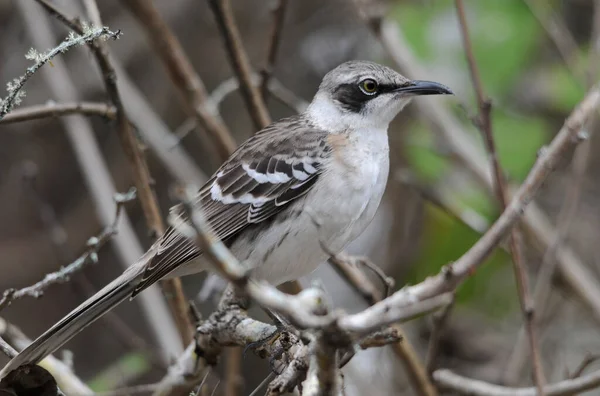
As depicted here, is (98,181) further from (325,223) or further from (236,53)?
(325,223)

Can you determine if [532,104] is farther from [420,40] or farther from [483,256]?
[483,256]

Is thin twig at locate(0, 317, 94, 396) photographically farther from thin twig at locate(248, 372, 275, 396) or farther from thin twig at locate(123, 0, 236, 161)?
thin twig at locate(123, 0, 236, 161)

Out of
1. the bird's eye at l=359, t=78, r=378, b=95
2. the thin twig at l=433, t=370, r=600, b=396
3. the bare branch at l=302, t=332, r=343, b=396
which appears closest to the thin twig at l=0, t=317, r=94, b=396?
the thin twig at l=433, t=370, r=600, b=396

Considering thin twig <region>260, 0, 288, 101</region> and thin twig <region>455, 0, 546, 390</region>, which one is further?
thin twig <region>260, 0, 288, 101</region>

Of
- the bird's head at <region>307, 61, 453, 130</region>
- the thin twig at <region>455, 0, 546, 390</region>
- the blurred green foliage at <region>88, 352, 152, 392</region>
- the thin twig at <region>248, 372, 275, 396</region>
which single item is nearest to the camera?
the thin twig at <region>248, 372, 275, 396</region>

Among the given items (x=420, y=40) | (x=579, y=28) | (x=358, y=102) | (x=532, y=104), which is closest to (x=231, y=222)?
(x=358, y=102)

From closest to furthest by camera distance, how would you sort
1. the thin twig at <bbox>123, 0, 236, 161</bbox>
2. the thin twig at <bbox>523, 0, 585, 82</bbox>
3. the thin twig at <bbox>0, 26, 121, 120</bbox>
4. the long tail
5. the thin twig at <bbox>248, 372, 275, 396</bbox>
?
1. the thin twig at <bbox>0, 26, 121, 120</bbox>
2. the thin twig at <bbox>248, 372, 275, 396</bbox>
3. the long tail
4. the thin twig at <bbox>123, 0, 236, 161</bbox>
5. the thin twig at <bbox>523, 0, 585, 82</bbox>

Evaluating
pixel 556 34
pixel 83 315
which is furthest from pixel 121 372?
pixel 556 34

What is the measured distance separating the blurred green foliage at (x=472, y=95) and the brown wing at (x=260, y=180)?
121cm

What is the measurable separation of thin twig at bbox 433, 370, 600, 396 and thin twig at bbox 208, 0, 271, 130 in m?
1.74

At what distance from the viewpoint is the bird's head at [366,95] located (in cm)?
396

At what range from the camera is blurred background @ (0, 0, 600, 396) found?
4.84m

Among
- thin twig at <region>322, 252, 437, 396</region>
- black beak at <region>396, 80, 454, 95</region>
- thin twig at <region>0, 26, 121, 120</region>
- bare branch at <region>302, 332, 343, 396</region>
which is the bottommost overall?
thin twig at <region>322, 252, 437, 396</region>

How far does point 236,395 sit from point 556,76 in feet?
9.78
